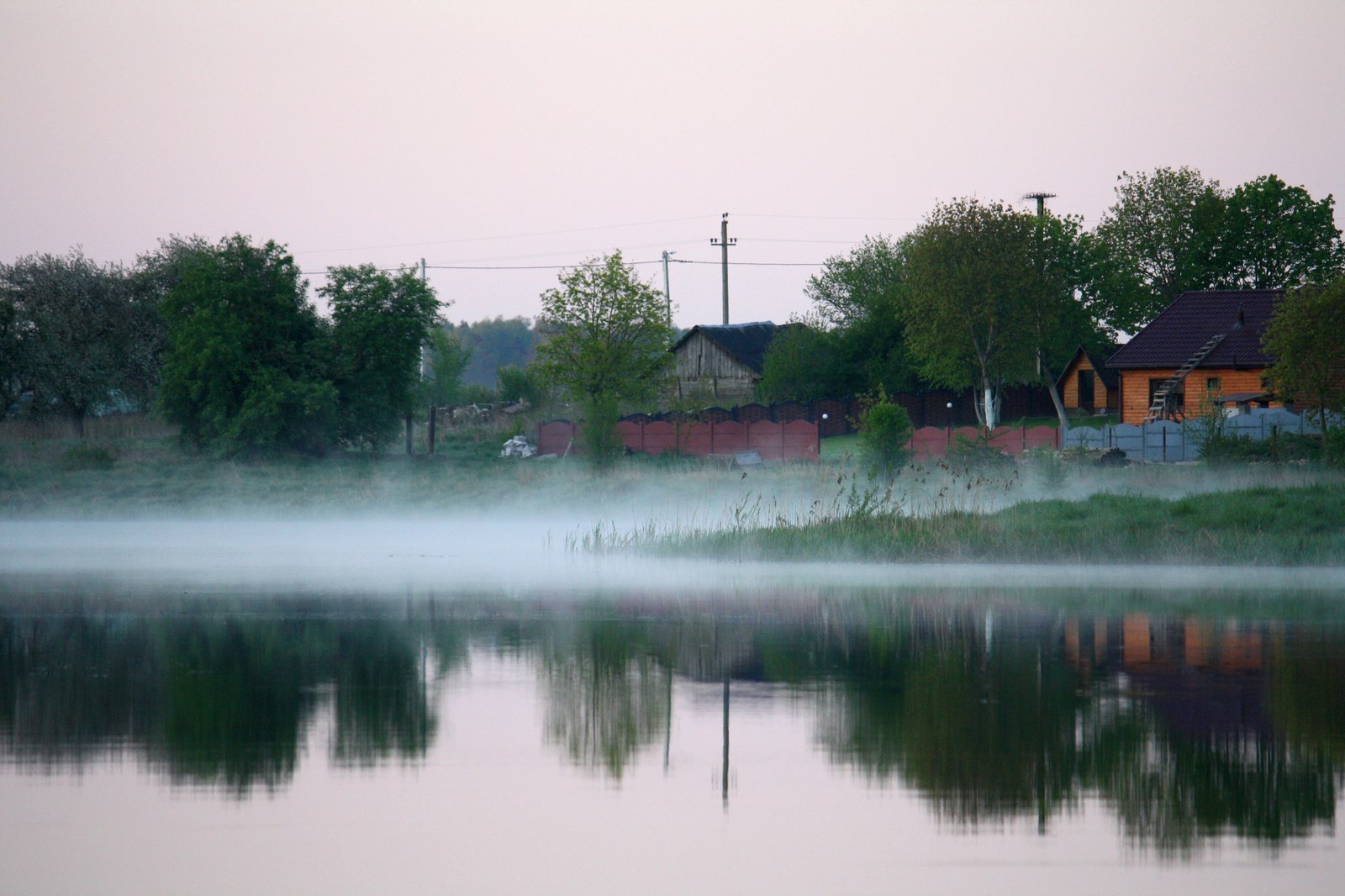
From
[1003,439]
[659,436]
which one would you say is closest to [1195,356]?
[1003,439]

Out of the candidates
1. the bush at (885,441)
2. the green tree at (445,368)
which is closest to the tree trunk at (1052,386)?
the green tree at (445,368)

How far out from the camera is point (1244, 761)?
30.9 feet

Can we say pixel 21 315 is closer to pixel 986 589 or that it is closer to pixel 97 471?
pixel 97 471

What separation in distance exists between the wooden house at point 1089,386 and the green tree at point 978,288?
7.58 m

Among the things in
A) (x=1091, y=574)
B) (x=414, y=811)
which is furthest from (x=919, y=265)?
(x=414, y=811)

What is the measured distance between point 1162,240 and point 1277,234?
234 inches

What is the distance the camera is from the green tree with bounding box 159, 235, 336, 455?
1932 inches

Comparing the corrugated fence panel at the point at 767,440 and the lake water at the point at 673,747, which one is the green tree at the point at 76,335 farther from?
the lake water at the point at 673,747

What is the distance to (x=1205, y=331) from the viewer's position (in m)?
63.9

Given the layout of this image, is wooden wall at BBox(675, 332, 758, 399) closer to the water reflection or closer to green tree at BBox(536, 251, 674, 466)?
green tree at BBox(536, 251, 674, 466)

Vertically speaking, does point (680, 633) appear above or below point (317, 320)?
below

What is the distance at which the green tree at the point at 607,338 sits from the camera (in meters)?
65.1

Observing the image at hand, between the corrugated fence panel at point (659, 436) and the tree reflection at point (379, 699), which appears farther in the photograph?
the corrugated fence panel at point (659, 436)

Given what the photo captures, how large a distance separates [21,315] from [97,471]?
20.4m
